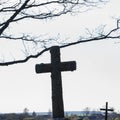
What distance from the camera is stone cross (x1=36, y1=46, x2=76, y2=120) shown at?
11.1 m

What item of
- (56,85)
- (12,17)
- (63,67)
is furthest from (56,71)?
(12,17)

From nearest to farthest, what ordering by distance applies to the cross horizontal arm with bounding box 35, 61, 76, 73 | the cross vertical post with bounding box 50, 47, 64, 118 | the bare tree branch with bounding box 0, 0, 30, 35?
the cross vertical post with bounding box 50, 47, 64, 118, the cross horizontal arm with bounding box 35, 61, 76, 73, the bare tree branch with bounding box 0, 0, 30, 35

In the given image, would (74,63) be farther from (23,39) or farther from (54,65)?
(23,39)

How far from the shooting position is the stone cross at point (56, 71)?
11117 mm

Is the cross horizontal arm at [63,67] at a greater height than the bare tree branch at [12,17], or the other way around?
the bare tree branch at [12,17]

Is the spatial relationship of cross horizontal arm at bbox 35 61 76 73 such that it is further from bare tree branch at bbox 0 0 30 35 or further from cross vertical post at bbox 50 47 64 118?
bare tree branch at bbox 0 0 30 35

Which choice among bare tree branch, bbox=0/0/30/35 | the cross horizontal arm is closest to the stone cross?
the cross horizontal arm

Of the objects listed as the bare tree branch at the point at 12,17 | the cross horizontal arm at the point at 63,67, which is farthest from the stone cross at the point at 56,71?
the bare tree branch at the point at 12,17

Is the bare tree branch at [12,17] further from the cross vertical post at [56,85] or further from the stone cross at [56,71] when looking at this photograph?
the cross vertical post at [56,85]

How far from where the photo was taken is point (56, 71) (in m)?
11.3

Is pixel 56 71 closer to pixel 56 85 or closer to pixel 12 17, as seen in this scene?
pixel 56 85

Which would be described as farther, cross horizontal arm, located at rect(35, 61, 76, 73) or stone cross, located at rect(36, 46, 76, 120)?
cross horizontal arm, located at rect(35, 61, 76, 73)

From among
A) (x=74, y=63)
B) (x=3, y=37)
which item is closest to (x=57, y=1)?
(x=3, y=37)

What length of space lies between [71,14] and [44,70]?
3093mm
